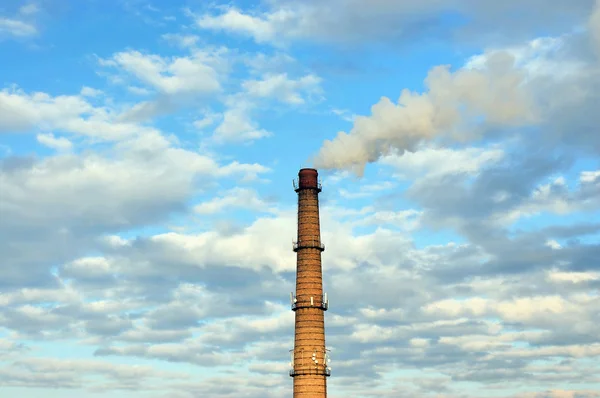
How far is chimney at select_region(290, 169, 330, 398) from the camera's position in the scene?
307 ft

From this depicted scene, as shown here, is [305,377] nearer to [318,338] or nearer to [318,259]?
[318,338]

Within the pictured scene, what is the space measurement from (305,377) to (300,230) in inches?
509

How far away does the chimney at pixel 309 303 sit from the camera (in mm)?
93562

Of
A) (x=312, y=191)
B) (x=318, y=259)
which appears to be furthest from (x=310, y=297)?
(x=312, y=191)

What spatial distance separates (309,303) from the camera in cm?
9438

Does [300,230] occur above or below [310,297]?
above

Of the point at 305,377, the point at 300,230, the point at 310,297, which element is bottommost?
the point at 305,377

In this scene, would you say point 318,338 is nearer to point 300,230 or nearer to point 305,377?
point 305,377

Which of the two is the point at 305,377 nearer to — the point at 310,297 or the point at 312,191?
the point at 310,297

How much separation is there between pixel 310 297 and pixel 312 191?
9.51 meters

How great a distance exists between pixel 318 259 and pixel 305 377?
10.4 m

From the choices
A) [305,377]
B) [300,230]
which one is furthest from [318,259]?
[305,377]

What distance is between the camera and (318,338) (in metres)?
94.2

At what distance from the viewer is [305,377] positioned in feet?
307
